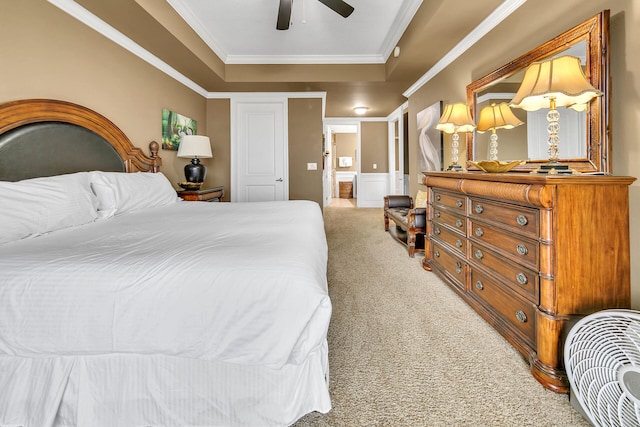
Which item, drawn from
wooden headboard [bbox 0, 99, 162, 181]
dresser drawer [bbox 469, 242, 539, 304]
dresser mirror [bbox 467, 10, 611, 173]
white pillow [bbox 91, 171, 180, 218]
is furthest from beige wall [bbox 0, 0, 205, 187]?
dresser mirror [bbox 467, 10, 611, 173]

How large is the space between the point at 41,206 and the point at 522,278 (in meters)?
2.60

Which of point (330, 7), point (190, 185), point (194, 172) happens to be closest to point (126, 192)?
point (190, 185)

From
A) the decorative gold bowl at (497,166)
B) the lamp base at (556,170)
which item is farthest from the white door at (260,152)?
the lamp base at (556,170)

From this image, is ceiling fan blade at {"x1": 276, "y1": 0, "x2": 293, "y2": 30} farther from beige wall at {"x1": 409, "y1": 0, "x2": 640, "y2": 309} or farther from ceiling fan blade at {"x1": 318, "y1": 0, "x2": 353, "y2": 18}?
beige wall at {"x1": 409, "y1": 0, "x2": 640, "y2": 309}

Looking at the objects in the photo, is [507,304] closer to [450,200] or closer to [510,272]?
[510,272]

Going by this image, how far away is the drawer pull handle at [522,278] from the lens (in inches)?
65.3

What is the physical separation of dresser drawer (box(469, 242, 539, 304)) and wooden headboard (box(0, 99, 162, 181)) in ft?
10.1

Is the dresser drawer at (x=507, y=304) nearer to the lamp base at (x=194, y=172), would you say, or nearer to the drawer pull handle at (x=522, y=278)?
the drawer pull handle at (x=522, y=278)

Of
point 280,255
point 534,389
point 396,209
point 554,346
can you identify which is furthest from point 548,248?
point 396,209

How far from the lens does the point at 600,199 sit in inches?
57.7

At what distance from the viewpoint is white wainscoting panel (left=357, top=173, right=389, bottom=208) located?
8703 mm

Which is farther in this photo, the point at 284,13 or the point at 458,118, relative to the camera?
the point at 458,118

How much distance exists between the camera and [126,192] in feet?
8.25

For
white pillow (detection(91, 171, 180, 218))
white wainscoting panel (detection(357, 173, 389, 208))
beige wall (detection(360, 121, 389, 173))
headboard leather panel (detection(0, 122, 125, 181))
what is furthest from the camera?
white wainscoting panel (detection(357, 173, 389, 208))
